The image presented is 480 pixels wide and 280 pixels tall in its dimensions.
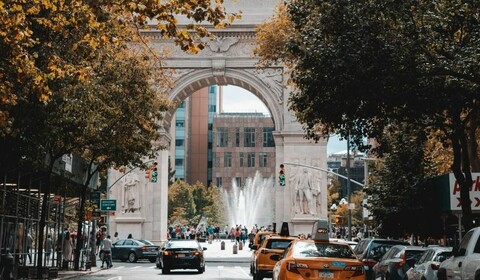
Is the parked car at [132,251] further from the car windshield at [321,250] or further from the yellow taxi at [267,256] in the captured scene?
the car windshield at [321,250]

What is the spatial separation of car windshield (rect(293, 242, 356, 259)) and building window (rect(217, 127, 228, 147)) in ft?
410

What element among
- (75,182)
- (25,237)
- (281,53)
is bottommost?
(25,237)

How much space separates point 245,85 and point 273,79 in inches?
87.8

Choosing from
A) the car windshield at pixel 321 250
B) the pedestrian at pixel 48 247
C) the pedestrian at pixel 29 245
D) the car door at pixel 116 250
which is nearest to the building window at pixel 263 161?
the car door at pixel 116 250

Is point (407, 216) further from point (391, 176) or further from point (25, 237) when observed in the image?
point (25, 237)

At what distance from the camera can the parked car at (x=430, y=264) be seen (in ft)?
51.8

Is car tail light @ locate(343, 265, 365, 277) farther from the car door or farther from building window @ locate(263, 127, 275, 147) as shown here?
building window @ locate(263, 127, 275, 147)

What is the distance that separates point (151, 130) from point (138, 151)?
1.13 m

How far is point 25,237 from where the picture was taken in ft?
99.7

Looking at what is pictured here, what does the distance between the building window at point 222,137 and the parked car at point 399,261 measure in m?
121

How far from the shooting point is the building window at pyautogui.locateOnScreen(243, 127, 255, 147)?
5591 inches

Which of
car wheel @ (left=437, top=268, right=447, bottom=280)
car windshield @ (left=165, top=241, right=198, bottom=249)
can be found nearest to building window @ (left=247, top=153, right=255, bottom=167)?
car windshield @ (left=165, top=241, right=198, bottom=249)

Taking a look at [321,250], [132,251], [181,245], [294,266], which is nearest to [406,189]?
[181,245]

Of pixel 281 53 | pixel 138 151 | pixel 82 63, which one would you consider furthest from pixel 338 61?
pixel 138 151
